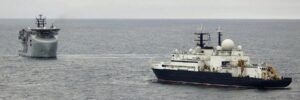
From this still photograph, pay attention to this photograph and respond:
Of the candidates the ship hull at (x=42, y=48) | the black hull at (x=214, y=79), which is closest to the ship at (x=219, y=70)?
the black hull at (x=214, y=79)

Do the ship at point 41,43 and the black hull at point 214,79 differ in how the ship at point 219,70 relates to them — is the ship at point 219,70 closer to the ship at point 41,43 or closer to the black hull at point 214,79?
the black hull at point 214,79

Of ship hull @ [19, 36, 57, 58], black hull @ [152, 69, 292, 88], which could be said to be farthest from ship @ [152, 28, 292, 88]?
ship hull @ [19, 36, 57, 58]

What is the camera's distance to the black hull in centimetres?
9150

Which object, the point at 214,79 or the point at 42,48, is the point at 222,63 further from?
the point at 42,48

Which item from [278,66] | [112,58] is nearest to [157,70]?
[278,66]

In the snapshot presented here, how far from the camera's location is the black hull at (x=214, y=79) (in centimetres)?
9150

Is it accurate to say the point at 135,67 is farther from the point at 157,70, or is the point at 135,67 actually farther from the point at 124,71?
the point at 157,70

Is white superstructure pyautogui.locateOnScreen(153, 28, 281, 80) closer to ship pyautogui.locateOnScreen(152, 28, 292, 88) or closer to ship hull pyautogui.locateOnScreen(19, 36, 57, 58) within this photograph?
ship pyautogui.locateOnScreen(152, 28, 292, 88)

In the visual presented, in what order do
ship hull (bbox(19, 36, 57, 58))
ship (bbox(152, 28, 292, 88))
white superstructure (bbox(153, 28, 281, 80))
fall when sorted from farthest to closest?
ship hull (bbox(19, 36, 57, 58)) → white superstructure (bbox(153, 28, 281, 80)) → ship (bbox(152, 28, 292, 88))

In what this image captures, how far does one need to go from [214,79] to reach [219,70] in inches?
47.9

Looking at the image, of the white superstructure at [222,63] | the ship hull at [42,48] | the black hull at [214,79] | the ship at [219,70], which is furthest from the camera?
the ship hull at [42,48]

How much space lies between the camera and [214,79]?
9494 cm

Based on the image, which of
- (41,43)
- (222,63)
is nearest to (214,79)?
(222,63)

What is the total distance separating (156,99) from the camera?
276ft
